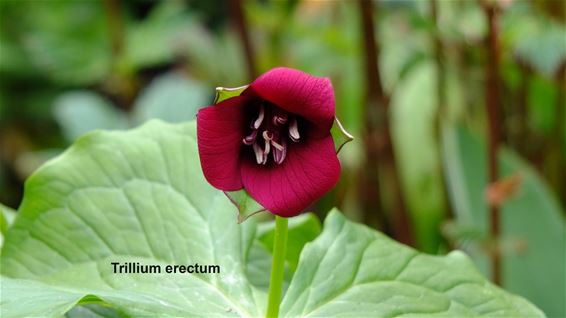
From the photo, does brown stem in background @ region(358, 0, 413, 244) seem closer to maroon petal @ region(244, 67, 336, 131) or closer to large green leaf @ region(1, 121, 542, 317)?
large green leaf @ region(1, 121, 542, 317)

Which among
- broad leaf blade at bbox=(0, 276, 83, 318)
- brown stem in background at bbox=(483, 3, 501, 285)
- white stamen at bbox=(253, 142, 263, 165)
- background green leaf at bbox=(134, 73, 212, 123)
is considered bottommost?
background green leaf at bbox=(134, 73, 212, 123)

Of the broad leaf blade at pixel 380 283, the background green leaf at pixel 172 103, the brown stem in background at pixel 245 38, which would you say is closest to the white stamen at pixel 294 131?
the broad leaf blade at pixel 380 283

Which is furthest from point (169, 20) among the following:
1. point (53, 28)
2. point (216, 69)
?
point (53, 28)

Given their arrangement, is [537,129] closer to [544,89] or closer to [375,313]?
[544,89]

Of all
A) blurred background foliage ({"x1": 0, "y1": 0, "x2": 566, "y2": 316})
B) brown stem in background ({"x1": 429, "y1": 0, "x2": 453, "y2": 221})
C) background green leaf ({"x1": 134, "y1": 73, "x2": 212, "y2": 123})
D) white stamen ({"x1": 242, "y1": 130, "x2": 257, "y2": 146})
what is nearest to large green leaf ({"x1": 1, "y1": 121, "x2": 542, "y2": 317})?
white stamen ({"x1": 242, "y1": 130, "x2": 257, "y2": 146})

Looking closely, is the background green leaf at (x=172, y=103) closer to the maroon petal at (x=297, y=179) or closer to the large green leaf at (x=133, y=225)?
the large green leaf at (x=133, y=225)
